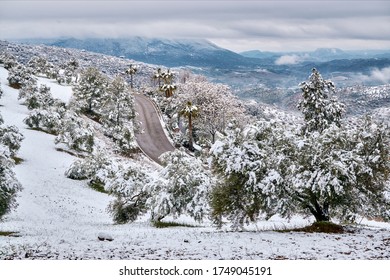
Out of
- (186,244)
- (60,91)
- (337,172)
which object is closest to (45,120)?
(60,91)

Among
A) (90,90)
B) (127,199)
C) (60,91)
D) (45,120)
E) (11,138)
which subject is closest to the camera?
(127,199)

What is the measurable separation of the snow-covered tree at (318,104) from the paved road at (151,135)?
2294 centimetres

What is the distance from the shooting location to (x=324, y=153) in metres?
18.1

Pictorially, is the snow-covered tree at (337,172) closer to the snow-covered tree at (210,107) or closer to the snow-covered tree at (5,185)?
the snow-covered tree at (5,185)

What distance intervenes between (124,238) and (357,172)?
11077 millimetres

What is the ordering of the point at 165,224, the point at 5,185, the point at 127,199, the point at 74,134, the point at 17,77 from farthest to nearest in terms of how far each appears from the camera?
the point at 17,77 < the point at 74,134 < the point at 127,199 < the point at 165,224 < the point at 5,185

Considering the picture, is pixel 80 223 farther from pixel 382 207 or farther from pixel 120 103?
pixel 120 103

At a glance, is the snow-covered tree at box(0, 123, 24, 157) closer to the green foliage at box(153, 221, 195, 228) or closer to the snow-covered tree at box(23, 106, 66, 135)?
the snow-covered tree at box(23, 106, 66, 135)

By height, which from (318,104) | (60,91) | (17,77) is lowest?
(60,91)

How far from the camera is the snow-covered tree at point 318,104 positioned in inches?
1629

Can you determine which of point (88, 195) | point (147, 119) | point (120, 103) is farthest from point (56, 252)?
point (147, 119)

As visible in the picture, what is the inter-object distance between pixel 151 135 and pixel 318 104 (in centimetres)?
3223

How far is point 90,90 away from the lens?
6656 centimetres

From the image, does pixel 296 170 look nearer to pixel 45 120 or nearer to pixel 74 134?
pixel 74 134
